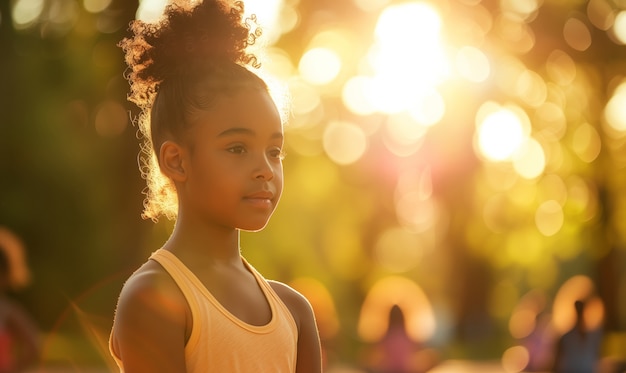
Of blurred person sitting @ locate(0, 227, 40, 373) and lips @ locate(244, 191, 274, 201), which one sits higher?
lips @ locate(244, 191, 274, 201)

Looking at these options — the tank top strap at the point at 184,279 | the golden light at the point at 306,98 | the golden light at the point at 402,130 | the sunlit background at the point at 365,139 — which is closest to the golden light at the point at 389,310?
the tank top strap at the point at 184,279

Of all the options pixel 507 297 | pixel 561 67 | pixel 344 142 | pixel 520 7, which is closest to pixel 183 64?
pixel 520 7

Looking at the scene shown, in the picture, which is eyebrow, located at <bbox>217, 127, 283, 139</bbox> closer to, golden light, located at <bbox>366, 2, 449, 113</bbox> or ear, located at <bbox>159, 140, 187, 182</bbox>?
ear, located at <bbox>159, 140, 187, 182</bbox>

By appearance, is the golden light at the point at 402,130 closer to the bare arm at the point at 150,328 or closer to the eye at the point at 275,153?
the eye at the point at 275,153

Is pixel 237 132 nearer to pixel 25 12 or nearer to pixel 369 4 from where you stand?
pixel 25 12

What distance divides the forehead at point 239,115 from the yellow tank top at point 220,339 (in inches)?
14.2

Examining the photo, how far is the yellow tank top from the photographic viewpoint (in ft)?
8.09

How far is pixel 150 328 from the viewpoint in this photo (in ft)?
7.84

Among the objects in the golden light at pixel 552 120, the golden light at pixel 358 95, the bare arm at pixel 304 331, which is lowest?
the bare arm at pixel 304 331

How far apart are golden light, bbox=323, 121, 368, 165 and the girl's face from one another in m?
28.5

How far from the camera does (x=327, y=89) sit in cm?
2903

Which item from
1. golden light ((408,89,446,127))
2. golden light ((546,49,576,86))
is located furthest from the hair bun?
golden light ((408,89,446,127))

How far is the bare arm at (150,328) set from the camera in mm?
2391

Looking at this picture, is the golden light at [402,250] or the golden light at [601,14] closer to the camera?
the golden light at [601,14]
